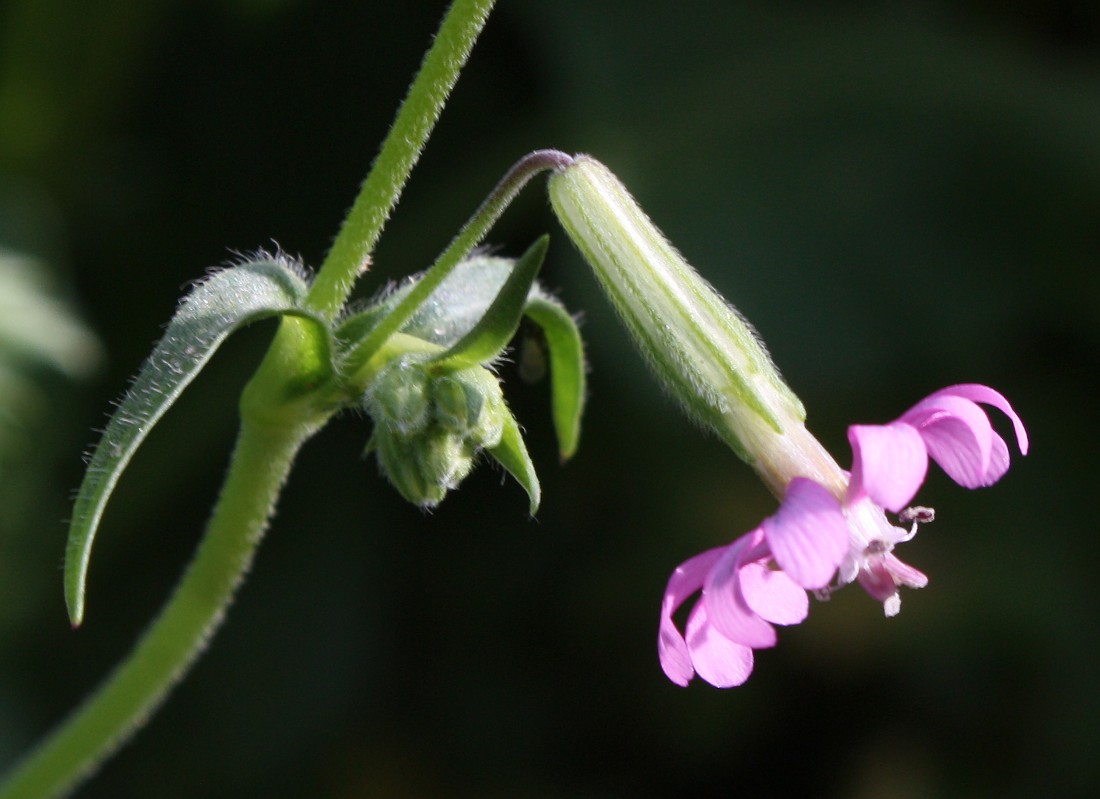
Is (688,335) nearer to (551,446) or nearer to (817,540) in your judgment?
(817,540)

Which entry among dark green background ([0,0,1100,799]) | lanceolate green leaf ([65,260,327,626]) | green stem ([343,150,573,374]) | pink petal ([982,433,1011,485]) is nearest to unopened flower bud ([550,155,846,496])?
green stem ([343,150,573,374])

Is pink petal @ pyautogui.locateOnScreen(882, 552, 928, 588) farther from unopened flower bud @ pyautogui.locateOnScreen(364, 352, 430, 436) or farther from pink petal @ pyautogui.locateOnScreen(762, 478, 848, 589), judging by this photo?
unopened flower bud @ pyautogui.locateOnScreen(364, 352, 430, 436)

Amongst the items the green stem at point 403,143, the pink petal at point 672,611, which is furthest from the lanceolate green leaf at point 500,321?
the pink petal at point 672,611

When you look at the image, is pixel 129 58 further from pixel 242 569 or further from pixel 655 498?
pixel 242 569

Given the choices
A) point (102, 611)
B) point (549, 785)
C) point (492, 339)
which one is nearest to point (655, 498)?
point (549, 785)

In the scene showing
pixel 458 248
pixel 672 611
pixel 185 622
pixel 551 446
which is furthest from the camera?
pixel 551 446

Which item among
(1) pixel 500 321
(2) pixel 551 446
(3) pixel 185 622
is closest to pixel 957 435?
(1) pixel 500 321
